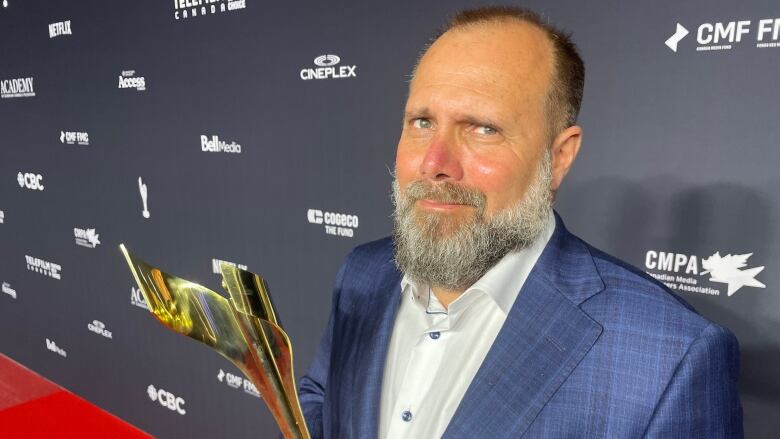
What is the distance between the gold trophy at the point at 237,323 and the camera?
0.62 meters

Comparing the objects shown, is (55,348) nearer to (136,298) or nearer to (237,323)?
(136,298)

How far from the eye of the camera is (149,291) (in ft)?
2.11

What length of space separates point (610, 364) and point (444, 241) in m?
0.31

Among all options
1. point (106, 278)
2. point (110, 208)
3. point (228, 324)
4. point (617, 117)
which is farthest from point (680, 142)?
point (106, 278)

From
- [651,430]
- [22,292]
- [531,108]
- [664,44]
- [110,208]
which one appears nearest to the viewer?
[651,430]

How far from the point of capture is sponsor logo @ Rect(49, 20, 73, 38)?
9.17 ft

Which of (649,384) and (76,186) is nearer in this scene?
(649,384)

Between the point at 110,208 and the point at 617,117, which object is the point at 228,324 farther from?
the point at 110,208

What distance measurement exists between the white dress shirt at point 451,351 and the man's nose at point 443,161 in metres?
0.18

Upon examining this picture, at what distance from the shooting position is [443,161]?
0.83 meters

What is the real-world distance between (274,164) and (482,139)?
1480mm

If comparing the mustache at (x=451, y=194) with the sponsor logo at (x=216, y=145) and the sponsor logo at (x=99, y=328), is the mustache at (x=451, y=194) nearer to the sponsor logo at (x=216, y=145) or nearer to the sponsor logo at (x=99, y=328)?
the sponsor logo at (x=216, y=145)

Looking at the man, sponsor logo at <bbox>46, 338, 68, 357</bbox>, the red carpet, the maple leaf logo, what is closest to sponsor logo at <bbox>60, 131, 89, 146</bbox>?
sponsor logo at <bbox>46, 338, 68, 357</bbox>

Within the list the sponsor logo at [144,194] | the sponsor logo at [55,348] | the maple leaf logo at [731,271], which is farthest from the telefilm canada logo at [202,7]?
the sponsor logo at [55,348]
